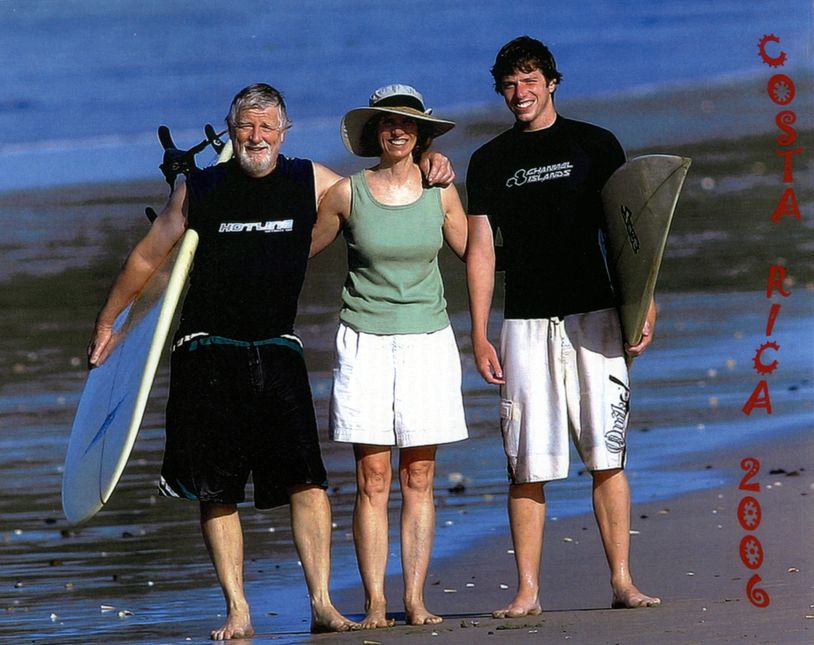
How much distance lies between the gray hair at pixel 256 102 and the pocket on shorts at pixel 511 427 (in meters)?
1.01

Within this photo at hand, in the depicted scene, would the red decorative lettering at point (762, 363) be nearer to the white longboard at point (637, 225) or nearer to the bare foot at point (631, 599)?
the white longboard at point (637, 225)

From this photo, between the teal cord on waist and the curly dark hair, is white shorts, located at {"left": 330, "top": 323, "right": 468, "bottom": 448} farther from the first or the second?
the curly dark hair

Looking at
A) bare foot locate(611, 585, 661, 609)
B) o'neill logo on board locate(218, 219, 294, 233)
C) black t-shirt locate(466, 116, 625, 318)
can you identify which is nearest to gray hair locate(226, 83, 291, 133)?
o'neill logo on board locate(218, 219, 294, 233)

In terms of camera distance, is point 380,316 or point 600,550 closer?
point 380,316

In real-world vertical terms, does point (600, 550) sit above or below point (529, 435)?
below

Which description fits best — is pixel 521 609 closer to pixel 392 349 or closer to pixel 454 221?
pixel 392 349

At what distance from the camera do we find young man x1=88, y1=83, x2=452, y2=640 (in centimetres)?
509

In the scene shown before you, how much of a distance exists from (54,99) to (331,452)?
29.3ft

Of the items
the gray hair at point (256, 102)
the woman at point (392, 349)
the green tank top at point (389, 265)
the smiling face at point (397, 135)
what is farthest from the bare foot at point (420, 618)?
the gray hair at point (256, 102)

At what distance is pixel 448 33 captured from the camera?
13.1 meters

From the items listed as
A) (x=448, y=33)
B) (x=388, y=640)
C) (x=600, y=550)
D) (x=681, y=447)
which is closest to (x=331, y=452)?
(x=681, y=447)

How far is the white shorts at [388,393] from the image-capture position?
509cm

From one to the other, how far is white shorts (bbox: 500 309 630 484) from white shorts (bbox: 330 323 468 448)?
230mm

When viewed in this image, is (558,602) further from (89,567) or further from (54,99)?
(54,99)
